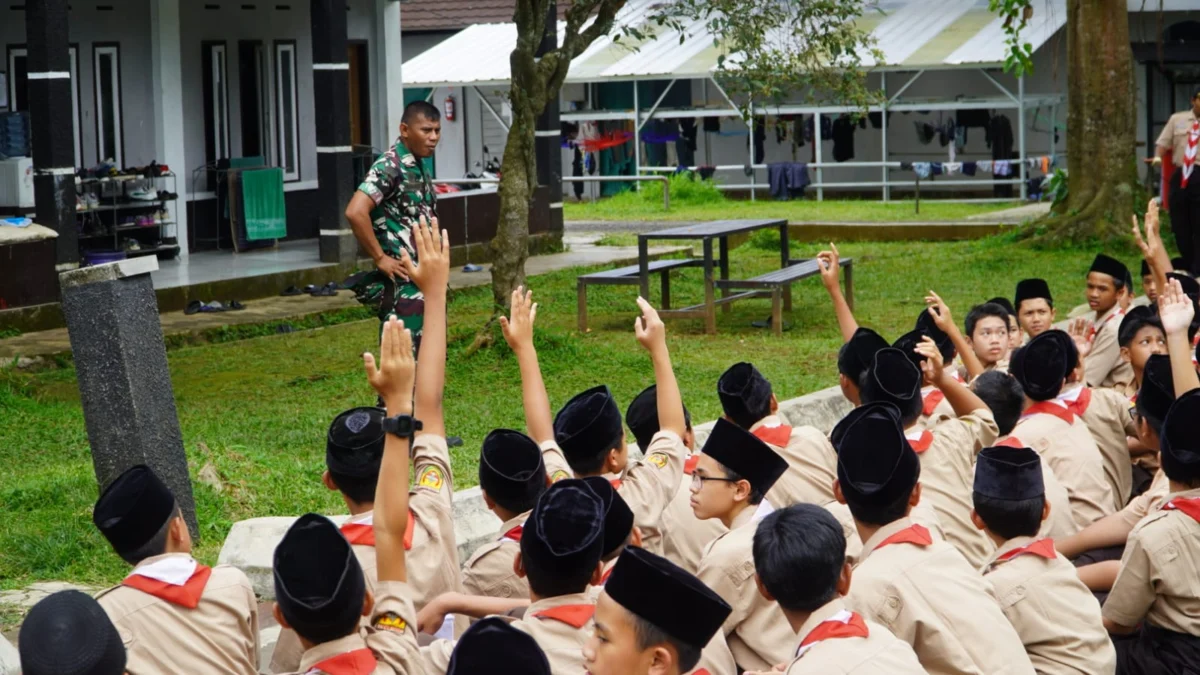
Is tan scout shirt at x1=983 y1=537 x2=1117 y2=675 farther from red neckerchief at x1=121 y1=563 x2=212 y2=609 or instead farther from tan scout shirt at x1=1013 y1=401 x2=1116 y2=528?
red neckerchief at x1=121 y1=563 x2=212 y2=609

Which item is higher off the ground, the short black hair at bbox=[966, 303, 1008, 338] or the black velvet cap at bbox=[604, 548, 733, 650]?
the short black hair at bbox=[966, 303, 1008, 338]

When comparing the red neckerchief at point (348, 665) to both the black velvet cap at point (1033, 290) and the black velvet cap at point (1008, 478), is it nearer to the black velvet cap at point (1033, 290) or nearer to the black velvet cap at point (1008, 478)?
the black velvet cap at point (1008, 478)

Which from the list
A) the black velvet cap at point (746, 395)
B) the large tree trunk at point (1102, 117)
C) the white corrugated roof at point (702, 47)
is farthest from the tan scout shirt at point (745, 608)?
the white corrugated roof at point (702, 47)

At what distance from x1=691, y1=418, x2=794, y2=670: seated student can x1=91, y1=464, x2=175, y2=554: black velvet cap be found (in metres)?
1.50

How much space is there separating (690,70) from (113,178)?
13147mm

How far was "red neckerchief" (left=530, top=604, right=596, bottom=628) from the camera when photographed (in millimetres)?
3908

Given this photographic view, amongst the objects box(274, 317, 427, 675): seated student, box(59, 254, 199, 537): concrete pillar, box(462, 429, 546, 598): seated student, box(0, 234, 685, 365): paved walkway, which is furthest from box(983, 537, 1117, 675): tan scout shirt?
box(0, 234, 685, 365): paved walkway

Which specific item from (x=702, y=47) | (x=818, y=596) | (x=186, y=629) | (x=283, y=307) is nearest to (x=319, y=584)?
(x=186, y=629)

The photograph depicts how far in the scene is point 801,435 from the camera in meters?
6.00

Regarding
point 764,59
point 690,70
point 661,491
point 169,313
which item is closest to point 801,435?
point 661,491

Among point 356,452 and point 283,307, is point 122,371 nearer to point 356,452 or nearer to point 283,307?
point 356,452

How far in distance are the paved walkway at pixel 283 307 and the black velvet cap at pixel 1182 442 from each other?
24.4 ft

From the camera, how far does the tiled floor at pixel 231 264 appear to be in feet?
47.2

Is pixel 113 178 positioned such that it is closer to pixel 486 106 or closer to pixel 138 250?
pixel 138 250
